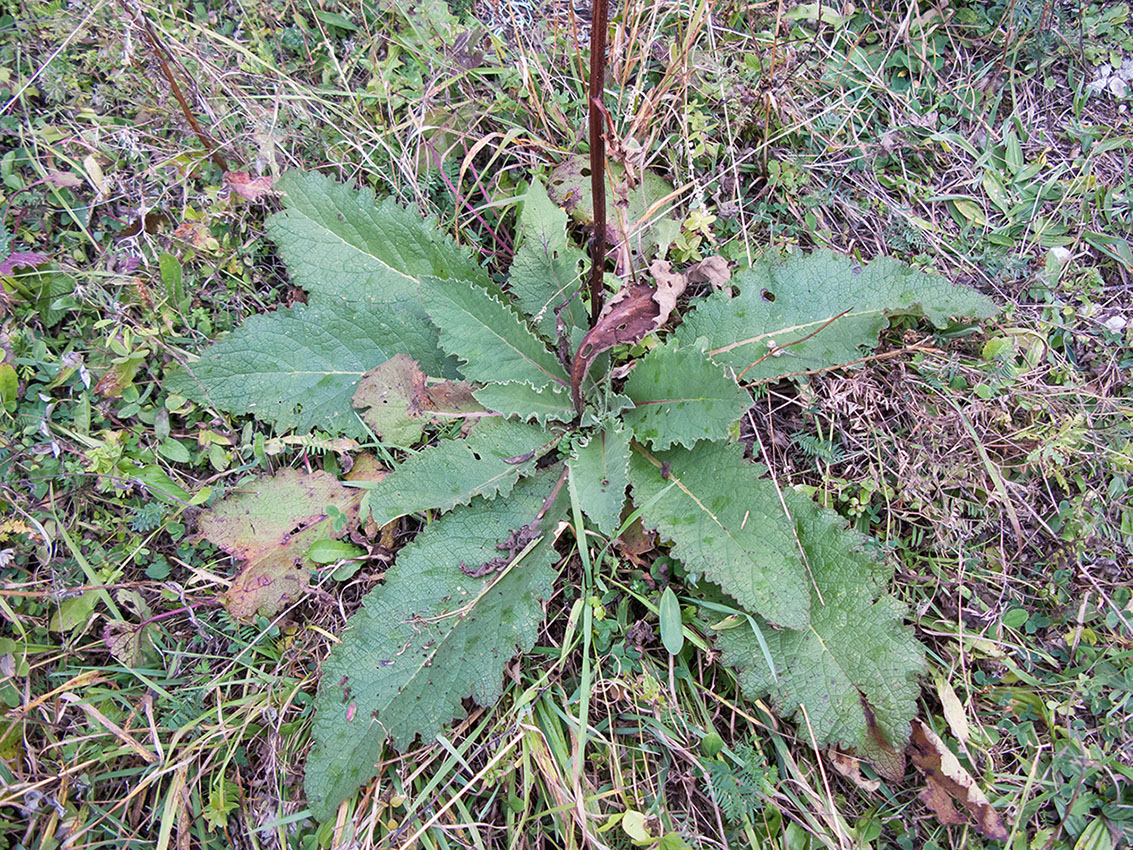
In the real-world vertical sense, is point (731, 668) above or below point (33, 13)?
below

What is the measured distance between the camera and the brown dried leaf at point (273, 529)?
2.31 meters

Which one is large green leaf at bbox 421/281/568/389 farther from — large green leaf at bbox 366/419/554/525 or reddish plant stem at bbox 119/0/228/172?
reddish plant stem at bbox 119/0/228/172

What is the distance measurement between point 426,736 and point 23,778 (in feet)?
4.38

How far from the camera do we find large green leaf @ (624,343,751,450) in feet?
6.57

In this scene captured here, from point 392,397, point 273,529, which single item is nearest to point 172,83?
point 392,397

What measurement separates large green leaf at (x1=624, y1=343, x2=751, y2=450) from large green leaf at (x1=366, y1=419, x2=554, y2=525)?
1.32 feet

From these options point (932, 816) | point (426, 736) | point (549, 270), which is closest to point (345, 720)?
point (426, 736)

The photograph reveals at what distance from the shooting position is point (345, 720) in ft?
6.64

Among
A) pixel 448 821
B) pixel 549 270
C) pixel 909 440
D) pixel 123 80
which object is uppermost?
pixel 123 80

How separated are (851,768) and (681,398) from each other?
4.06ft

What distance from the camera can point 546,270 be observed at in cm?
239

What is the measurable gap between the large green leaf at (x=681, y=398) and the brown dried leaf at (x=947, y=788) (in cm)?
113

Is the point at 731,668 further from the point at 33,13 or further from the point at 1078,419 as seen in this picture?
the point at 33,13

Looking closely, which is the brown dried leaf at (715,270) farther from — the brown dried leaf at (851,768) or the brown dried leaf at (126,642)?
the brown dried leaf at (126,642)
